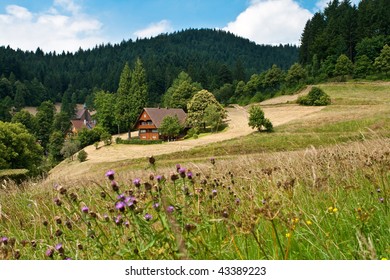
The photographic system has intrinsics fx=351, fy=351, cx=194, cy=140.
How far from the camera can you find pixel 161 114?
79.1m

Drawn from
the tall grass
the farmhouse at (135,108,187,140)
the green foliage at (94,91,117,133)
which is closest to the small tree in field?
the farmhouse at (135,108,187,140)

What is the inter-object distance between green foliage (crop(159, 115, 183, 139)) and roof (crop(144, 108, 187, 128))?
103 inches

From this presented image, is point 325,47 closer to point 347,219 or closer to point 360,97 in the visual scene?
point 360,97

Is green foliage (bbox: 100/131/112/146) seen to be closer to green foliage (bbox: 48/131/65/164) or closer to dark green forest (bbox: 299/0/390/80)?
green foliage (bbox: 48/131/65/164)

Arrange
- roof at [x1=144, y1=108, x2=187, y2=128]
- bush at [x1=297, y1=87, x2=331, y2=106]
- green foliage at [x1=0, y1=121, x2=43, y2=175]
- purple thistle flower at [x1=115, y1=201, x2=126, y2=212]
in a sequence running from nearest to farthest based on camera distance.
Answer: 1. purple thistle flower at [x1=115, y1=201, x2=126, y2=212]
2. green foliage at [x1=0, y1=121, x2=43, y2=175]
3. bush at [x1=297, y1=87, x2=331, y2=106]
4. roof at [x1=144, y1=108, x2=187, y2=128]

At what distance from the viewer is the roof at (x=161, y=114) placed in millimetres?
76062

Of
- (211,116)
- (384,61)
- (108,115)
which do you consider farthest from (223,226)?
(108,115)

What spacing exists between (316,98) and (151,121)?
34581 millimetres

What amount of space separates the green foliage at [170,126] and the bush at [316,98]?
989 inches

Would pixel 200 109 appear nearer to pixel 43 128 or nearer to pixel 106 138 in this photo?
pixel 106 138

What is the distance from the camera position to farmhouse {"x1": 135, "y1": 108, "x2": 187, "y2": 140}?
7650 centimetres

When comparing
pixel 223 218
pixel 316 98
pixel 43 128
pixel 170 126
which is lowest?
pixel 170 126

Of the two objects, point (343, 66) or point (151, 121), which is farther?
point (343, 66)
